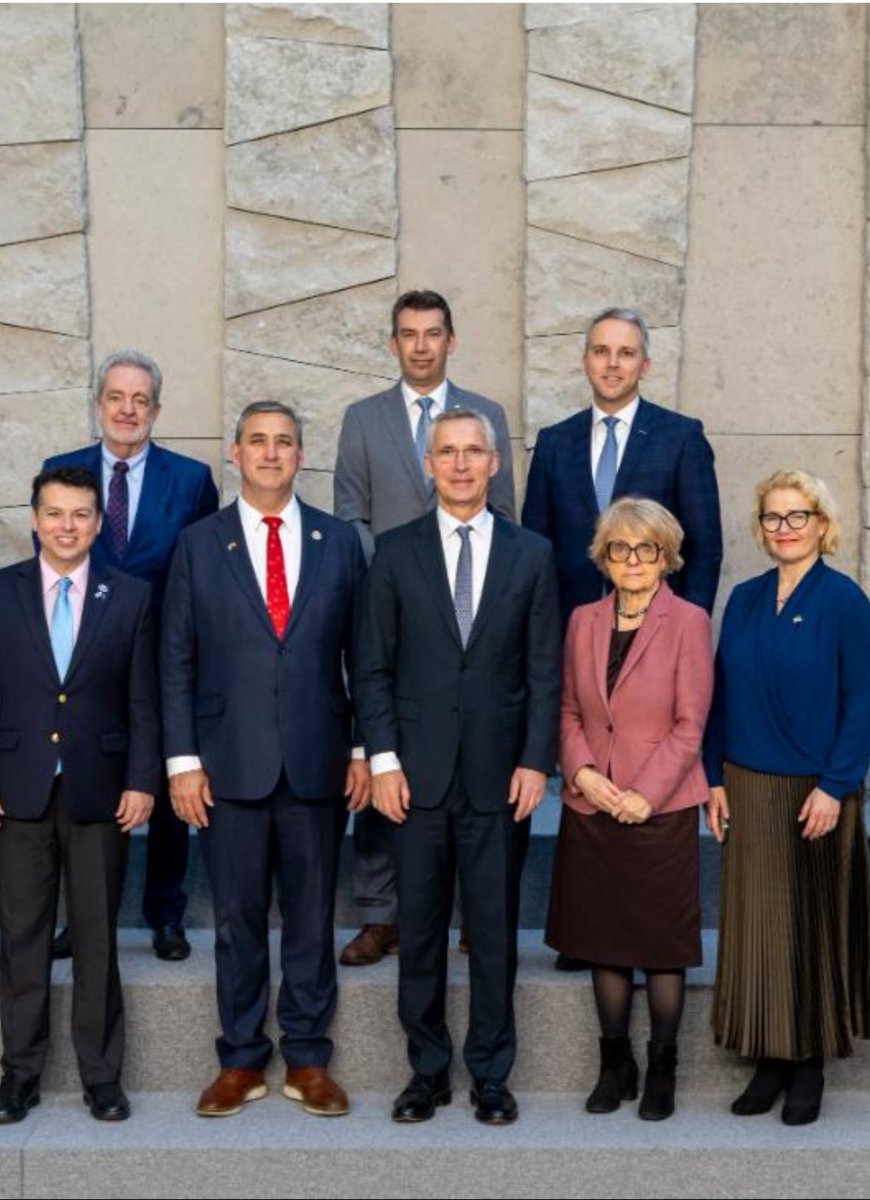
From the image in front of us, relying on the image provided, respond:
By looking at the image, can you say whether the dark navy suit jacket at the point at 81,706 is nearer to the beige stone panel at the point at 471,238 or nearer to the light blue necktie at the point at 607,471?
the light blue necktie at the point at 607,471

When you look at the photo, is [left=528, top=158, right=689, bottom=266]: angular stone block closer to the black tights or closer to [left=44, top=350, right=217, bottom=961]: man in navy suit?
[left=44, top=350, right=217, bottom=961]: man in navy suit

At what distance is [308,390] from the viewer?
5.83m

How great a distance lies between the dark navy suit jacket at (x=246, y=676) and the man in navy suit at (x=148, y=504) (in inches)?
13.2

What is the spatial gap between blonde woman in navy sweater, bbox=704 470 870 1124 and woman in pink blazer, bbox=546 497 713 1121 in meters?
0.11

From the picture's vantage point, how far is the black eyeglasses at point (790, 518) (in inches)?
164

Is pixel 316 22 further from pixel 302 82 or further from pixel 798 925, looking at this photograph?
pixel 798 925

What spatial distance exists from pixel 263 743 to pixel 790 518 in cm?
129

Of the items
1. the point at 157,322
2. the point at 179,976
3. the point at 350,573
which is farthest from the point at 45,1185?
the point at 157,322

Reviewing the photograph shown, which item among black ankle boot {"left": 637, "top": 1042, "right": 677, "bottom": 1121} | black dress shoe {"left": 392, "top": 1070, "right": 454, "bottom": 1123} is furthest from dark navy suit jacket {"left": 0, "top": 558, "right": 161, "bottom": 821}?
black ankle boot {"left": 637, "top": 1042, "right": 677, "bottom": 1121}

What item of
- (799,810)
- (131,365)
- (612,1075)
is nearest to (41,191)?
(131,365)

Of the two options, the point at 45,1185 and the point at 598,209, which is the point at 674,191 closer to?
the point at 598,209

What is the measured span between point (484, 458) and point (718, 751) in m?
0.88

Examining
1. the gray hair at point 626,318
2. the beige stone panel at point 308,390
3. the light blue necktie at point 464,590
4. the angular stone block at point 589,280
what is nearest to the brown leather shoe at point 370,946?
the light blue necktie at point 464,590

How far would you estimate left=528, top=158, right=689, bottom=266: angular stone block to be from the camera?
229 inches
